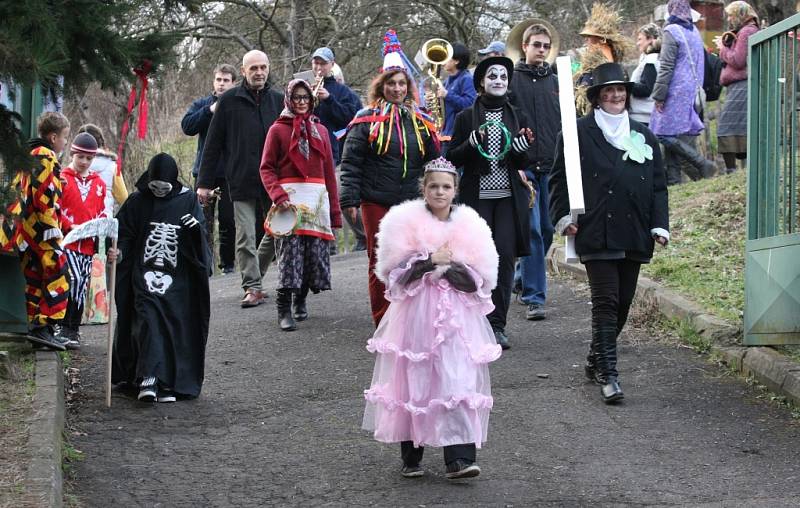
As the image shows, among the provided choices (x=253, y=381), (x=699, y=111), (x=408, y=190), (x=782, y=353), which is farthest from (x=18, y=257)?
(x=699, y=111)

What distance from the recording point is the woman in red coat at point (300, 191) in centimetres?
1061

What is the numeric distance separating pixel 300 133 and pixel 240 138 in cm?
148

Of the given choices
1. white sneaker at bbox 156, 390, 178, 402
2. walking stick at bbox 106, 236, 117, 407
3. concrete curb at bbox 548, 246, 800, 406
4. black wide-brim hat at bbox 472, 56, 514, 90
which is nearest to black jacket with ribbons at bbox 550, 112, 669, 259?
concrete curb at bbox 548, 246, 800, 406

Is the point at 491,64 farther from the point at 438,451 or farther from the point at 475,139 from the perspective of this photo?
the point at 438,451

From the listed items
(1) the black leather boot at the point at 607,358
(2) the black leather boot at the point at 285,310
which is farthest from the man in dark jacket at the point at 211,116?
(1) the black leather boot at the point at 607,358

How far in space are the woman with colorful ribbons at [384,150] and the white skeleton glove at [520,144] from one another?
692 millimetres

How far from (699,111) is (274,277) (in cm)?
546

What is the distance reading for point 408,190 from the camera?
32.0ft

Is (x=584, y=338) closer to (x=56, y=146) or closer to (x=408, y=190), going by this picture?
(x=408, y=190)

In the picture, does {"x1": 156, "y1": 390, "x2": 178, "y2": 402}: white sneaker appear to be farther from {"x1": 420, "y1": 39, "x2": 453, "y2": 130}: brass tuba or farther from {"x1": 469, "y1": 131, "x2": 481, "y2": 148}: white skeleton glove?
{"x1": 420, "y1": 39, "x2": 453, "y2": 130}: brass tuba

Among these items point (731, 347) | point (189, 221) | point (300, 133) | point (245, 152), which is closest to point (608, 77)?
point (731, 347)

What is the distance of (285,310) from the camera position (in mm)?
10766

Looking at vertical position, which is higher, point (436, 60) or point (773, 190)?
point (436, 60)

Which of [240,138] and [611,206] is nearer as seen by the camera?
[611,206]
